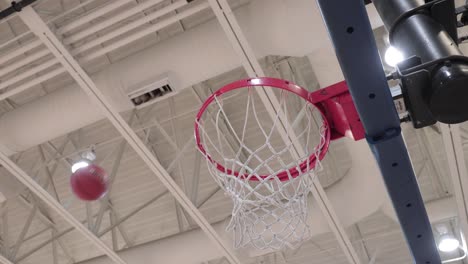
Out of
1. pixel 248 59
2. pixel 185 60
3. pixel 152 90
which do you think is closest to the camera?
pixel 248 59

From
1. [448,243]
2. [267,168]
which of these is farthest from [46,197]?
[448,243]

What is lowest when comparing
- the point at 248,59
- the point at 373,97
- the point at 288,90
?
the point at 373,97

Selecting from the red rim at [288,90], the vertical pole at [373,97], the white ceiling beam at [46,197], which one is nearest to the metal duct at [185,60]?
the white ceiling beam at [46,197]

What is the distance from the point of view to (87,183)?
573 centimetres

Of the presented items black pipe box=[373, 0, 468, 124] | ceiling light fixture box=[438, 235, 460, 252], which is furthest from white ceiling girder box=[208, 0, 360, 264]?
black pipe box=[373, 0, 468, 124]

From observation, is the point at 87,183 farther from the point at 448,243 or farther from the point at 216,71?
the point at 448,243

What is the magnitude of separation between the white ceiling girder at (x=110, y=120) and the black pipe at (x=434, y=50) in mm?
3766

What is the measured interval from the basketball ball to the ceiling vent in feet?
2.88

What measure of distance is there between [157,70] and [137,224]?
433 cm

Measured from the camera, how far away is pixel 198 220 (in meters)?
6.78

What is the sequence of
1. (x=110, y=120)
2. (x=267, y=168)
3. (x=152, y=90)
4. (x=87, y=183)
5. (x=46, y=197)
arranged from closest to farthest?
(x=267, y=168), (x=152, y=90), (x=87, y=183), (x=110, y=120), (x=46, y=197)

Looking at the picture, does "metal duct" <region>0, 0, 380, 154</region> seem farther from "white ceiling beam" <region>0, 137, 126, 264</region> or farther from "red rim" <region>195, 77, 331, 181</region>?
"red rim" <region>195, 77, 331, 181</region>

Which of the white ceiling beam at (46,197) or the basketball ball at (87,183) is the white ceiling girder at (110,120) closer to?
the white ceiling beam at (46,197)

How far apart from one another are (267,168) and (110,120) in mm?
2562
